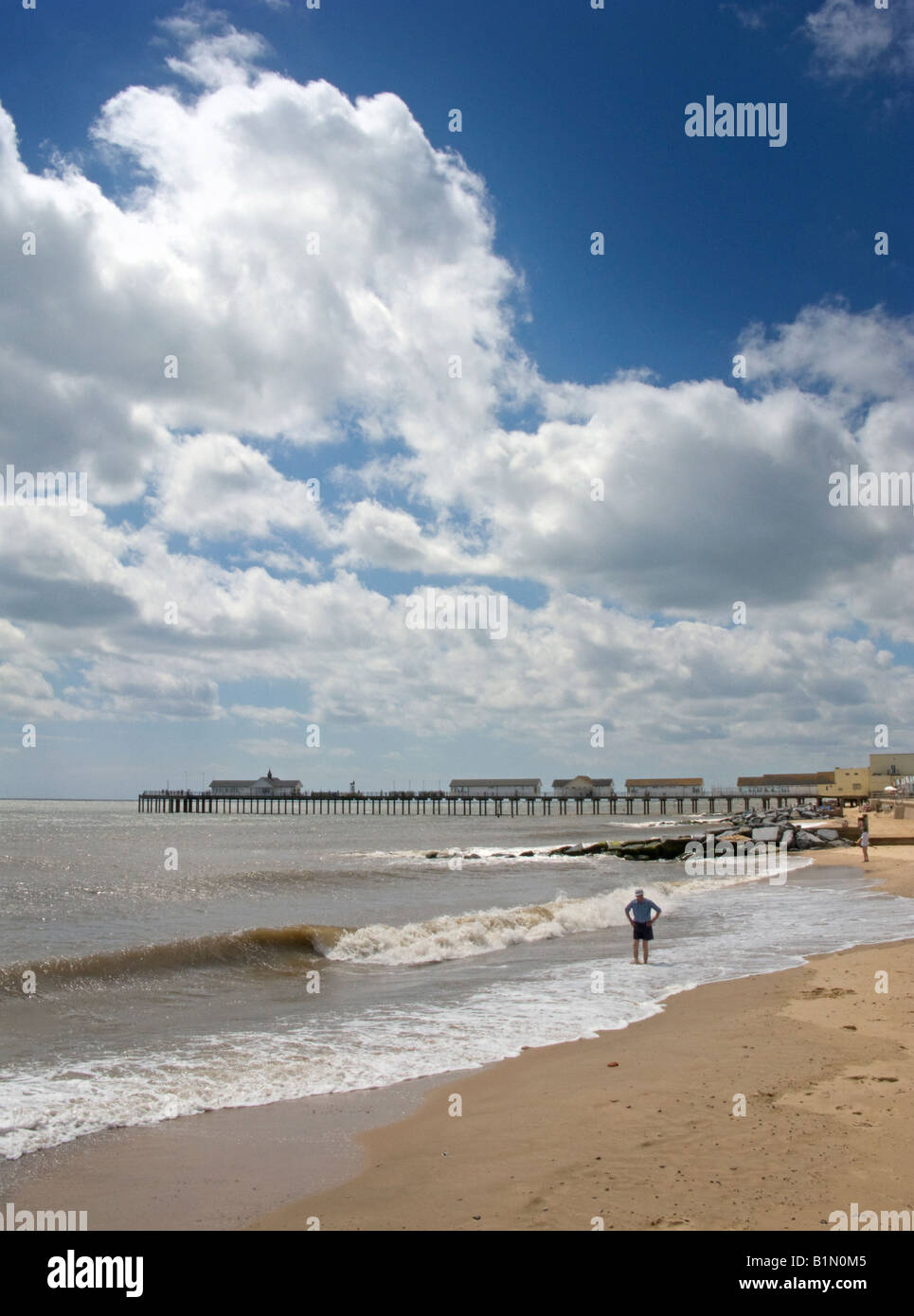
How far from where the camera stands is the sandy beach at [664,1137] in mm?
5082

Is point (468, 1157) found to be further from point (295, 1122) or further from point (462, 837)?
point (462, 837)

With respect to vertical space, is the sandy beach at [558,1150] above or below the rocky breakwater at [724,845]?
above

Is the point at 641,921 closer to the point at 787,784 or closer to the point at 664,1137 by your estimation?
Result: the point at 664,1137

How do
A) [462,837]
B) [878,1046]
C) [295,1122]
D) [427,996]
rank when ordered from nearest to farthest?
[295,1122], [878,1046], [427,996], [462,837]

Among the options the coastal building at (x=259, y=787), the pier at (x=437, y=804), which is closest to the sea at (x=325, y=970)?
the pier at (x=437, y=804)

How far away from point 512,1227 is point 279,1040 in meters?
6.01

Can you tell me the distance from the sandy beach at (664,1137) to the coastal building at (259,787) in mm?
165571

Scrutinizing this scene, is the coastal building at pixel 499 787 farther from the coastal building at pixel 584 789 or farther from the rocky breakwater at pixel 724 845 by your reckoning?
the rocky breakwater at pixel 724 845

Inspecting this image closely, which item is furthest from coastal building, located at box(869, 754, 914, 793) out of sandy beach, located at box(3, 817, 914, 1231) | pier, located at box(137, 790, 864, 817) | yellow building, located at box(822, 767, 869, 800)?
sandy beach, located at box(3, 817, 914, 1231)

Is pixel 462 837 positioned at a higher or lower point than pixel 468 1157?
lower

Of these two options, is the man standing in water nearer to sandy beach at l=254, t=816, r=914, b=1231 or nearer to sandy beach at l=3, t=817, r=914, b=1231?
sandy beach at l=254, t=816, r=914, b=1231

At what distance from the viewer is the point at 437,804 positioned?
16838 centimetres
